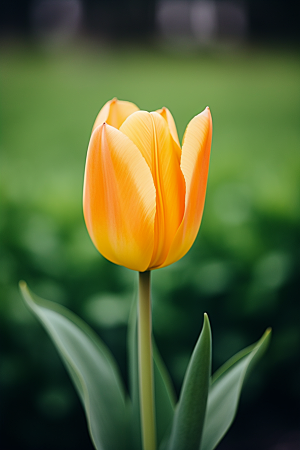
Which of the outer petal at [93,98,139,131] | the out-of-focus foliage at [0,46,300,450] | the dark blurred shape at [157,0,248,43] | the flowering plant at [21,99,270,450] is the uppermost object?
the dark blurred shape at [157,0,248,43]

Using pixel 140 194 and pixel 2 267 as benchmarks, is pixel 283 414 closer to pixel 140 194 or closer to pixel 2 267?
pixel 2 267

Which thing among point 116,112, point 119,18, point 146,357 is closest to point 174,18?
point 119,18

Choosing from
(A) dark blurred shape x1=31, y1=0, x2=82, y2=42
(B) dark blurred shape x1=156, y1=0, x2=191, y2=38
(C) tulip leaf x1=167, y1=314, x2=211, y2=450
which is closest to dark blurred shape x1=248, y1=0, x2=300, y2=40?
(B) dark blurred shape x1=156, y1=0, x2=191, y2=38

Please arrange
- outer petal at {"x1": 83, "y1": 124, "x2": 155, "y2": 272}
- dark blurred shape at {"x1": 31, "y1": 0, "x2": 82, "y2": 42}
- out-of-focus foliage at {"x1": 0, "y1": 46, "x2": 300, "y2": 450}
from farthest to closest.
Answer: dark blurred shape at {"x1": 31, "y1": 0, "x2": 82, "y2": 42} < out-of-focus foliage at {"x1": 0, "y1": 46, "x2": 300, "y2": 450} < outer petal at {"x1": 83, "y1": 124, "x2": 155, "y2": 272}

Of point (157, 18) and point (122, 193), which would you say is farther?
point (157, 18)

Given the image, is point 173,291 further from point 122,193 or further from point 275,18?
point 275,18

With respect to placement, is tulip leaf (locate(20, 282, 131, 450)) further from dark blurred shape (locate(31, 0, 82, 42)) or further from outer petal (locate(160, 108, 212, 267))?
dark blurred shape (locate(31, 0, 82, 42))

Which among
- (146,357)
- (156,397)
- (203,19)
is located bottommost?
(156,397)
